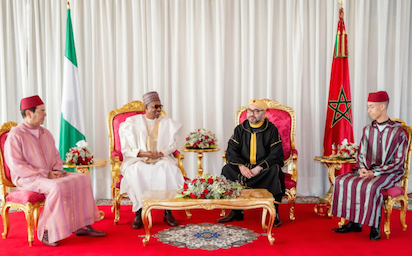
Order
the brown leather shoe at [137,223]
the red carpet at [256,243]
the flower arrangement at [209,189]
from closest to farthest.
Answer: the red carpet at [256,243] → the flower arrangement at [209,189] → the brown leather shoe at [137,223]

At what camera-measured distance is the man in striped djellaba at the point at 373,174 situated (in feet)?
13.9

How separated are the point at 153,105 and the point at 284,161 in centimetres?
202

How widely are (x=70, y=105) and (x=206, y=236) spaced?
3.19m

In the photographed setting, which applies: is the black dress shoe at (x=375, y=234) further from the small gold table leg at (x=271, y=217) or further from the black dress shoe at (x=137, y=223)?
the black dress shoe at (x=137, y=223)

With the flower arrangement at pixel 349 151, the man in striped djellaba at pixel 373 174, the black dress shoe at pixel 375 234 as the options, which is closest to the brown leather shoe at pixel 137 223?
the man in striped djellaba at pixel 373 174

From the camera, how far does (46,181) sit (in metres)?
4.19

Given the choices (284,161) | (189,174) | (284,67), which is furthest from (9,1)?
(284,161)

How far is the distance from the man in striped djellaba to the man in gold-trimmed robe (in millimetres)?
776

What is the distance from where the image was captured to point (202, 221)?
5051 mm

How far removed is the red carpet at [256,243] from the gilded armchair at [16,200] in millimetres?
217

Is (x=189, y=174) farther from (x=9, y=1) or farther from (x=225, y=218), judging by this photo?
(x=9, y=1)

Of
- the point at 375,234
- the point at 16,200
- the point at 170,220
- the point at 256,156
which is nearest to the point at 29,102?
the point at 16,200

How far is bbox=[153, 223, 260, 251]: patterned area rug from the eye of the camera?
4125 millimetres

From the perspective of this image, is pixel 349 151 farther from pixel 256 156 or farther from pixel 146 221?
pixel 146 221
